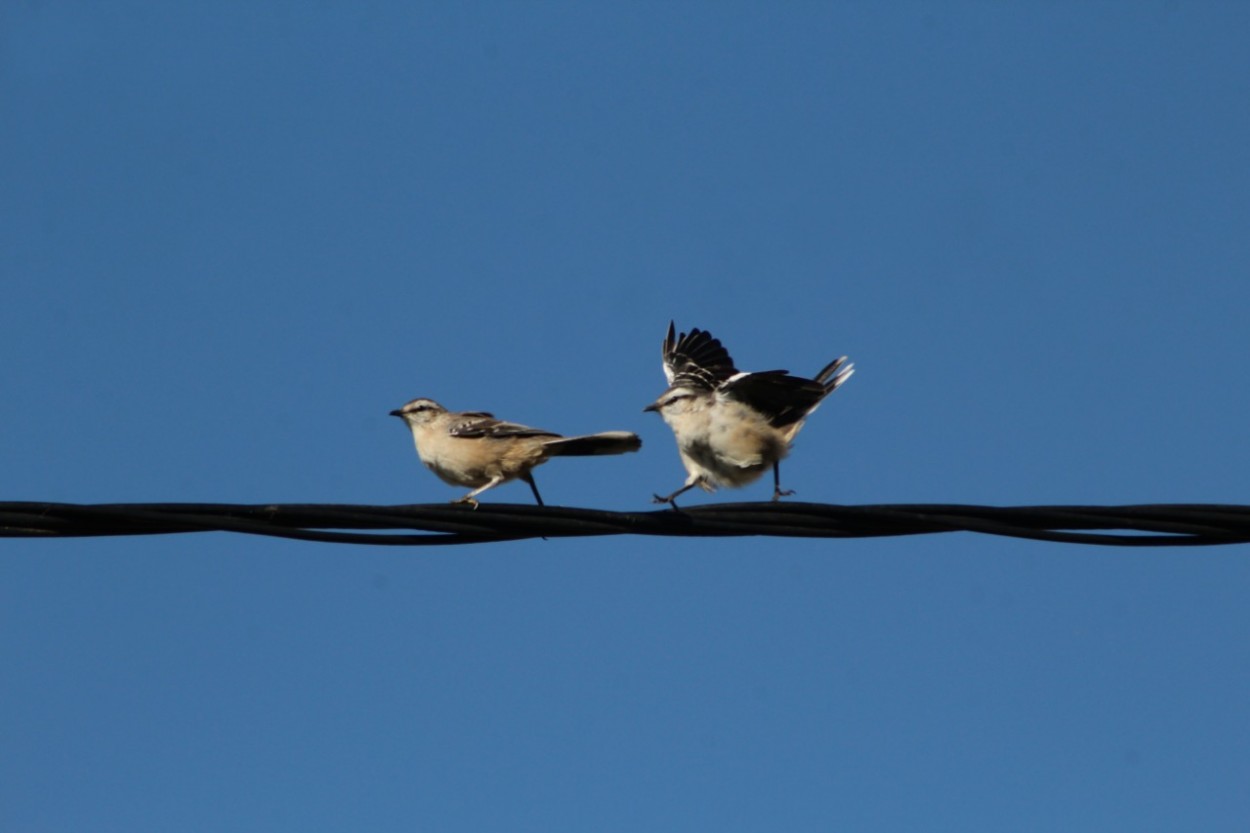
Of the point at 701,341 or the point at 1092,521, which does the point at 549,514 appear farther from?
the point at 701,341

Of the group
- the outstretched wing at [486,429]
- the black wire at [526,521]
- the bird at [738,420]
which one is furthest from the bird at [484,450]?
the black wire at [526,521]

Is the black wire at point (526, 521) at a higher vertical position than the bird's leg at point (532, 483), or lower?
lower

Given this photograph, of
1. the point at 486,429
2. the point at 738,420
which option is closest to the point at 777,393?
the point at 738,420

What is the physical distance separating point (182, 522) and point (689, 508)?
7.57 feet

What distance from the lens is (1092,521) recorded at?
5.89m

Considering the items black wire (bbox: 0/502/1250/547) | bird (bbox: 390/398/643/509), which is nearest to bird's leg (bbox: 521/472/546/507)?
bird (bbox: 390/398/643/509)

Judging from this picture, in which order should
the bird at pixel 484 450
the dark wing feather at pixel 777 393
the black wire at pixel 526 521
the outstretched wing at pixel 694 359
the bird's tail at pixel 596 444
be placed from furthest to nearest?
1. the outstretched wing at pixel 694 359
2. the bird at pixel 484 450
3. the dark wing feather at pixel 777 393
4. the bird's tail at pixel 596 444
5. the black wire at pixel 526 521

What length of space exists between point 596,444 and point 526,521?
12.7 ft

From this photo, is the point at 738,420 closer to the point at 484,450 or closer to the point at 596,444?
the point at 596,444

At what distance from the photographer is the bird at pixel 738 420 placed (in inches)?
409

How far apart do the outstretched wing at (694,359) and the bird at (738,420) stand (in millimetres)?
339

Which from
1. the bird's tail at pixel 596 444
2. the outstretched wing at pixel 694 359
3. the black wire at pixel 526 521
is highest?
the outstretched wing at pixel 694 359

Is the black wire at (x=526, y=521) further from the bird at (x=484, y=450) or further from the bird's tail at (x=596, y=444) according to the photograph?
the bird at (x=484, y=450)

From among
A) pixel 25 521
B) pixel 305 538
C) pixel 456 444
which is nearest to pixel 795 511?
pixel 305 538
